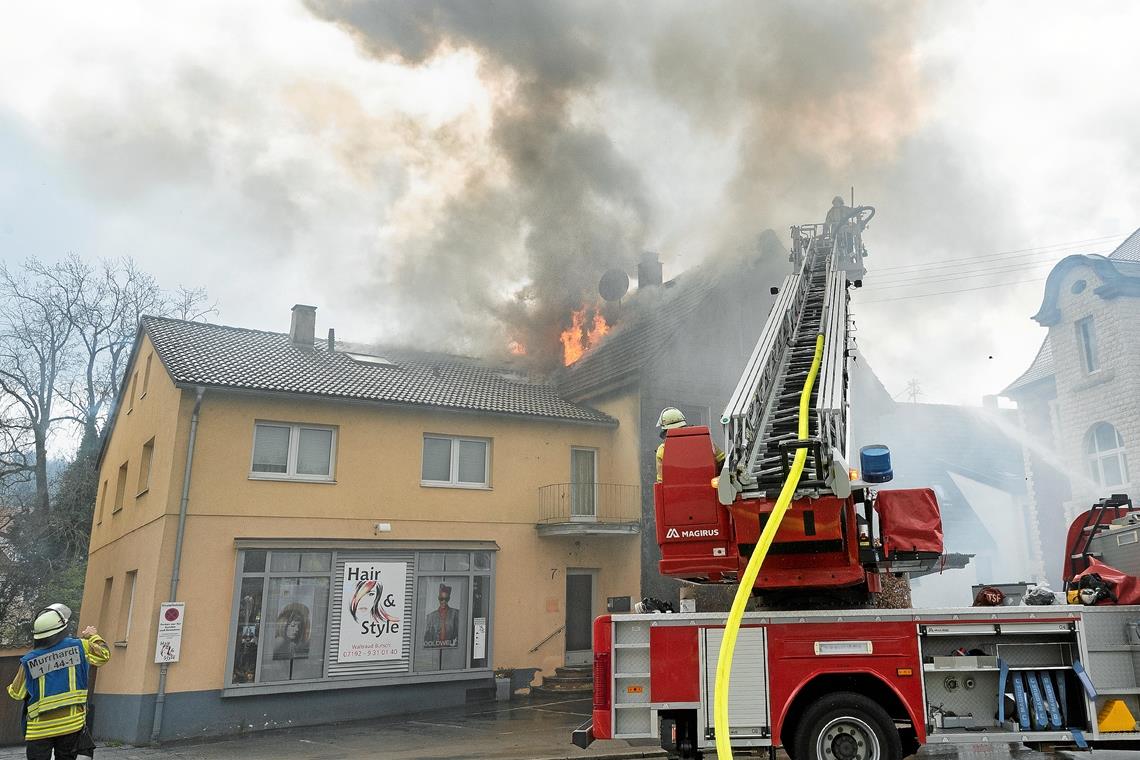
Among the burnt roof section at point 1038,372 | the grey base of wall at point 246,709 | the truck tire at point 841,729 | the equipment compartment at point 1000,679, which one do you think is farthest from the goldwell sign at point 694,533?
the burnt roof section at point 1038,372

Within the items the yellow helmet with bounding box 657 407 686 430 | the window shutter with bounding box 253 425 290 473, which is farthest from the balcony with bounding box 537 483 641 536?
the yellow helmet with bounding box 657 407 686 430

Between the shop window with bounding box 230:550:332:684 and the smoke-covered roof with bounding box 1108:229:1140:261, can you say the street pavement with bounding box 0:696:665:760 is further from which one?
the smoke-covered roof with bounding box 1108:229:1140:261

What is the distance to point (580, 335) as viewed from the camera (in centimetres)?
2236

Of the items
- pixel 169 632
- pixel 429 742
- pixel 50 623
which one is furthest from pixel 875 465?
pixel 169 632

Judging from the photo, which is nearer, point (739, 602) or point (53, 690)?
point (739, 602)

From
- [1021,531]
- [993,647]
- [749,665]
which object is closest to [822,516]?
[749,665]

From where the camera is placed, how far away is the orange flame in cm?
2217

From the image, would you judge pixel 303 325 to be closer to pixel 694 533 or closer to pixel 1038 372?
pixel 694 533

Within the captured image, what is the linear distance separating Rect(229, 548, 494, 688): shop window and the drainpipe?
3.39 feet

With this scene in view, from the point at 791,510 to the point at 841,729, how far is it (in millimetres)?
1800

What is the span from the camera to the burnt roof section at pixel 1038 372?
20.4m

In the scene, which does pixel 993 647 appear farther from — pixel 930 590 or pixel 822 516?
pixel 930 590

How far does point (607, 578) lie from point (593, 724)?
11.8 m

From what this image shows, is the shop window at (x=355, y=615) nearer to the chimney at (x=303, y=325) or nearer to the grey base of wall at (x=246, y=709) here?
the grey base of wall at (x=246, y=709)
